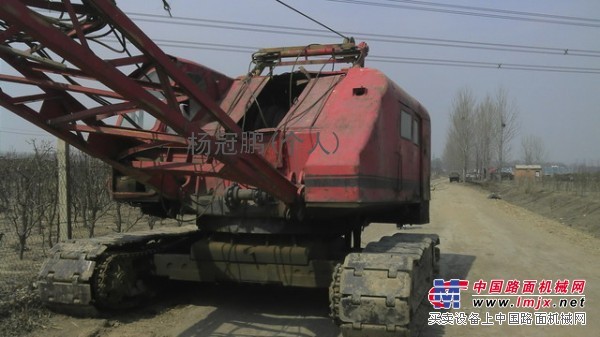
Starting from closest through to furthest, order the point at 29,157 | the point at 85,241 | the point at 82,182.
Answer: the point at 85,241 < the point at 29,157 < the point at 82,182

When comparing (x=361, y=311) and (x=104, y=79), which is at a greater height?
(x=104, y=79)

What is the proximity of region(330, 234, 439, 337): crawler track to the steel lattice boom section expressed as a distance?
3.28ft

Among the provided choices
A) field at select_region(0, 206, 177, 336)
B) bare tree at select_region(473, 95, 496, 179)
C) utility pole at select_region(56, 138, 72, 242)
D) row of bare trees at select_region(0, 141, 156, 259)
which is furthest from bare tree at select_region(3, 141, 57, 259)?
bare tree at select_region(473, 95, 496, 179)

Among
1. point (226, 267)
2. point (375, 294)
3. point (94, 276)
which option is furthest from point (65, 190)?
point (375, 294)

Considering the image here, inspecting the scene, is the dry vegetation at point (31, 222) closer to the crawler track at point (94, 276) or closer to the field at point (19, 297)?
the field at point (19, 297)

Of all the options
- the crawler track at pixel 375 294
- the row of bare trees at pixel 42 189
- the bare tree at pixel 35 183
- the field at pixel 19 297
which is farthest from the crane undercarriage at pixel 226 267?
the bare tree at pixel 35 183

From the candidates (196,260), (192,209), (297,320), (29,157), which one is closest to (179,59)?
(192,209)

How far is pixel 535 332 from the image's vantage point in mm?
6137

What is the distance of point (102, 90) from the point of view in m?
4.67

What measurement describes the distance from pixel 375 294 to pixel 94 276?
128 inches

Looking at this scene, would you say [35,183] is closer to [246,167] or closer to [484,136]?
[246,167]

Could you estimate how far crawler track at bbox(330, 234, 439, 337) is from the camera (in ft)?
15.3

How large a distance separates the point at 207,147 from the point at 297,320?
2953 millimetres

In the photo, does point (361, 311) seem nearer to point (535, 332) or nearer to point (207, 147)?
point (207, 147)
